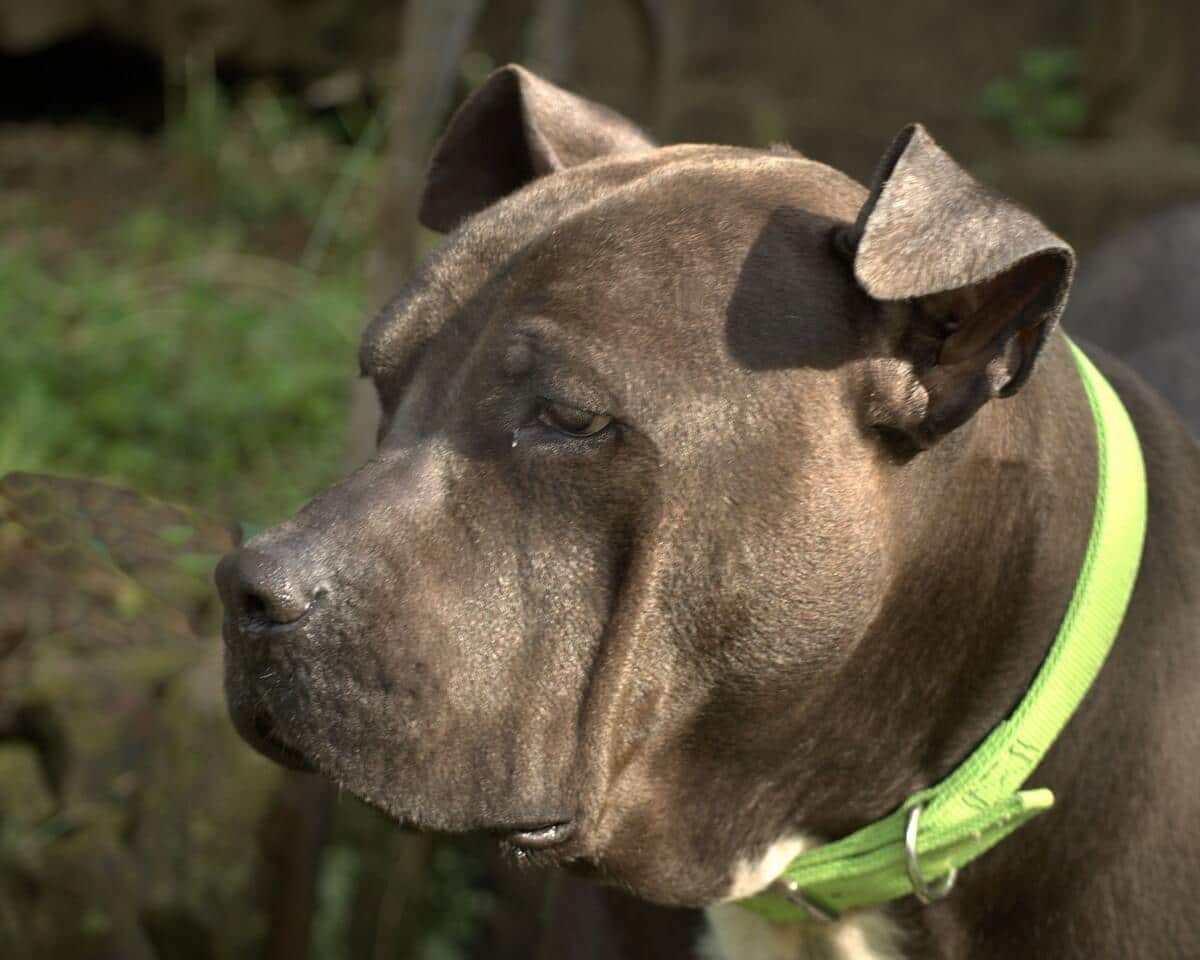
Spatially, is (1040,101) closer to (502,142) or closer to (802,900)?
(502,142)

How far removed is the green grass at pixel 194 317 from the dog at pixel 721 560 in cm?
229

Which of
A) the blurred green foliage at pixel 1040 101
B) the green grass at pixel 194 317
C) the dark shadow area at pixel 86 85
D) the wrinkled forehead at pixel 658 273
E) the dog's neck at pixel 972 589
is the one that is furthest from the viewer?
the dark shadow area at pixel 86 85

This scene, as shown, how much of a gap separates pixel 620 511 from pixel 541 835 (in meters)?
0.46

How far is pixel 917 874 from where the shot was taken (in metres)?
2.55

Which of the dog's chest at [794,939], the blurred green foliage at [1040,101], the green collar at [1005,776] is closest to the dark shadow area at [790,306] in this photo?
the green collar at [1005,776]

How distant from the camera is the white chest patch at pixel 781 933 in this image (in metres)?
2.62

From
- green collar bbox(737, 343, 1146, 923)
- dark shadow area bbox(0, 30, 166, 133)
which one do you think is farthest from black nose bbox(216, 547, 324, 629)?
dark shadow area bbox(0, 30, 166, 133)

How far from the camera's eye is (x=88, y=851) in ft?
12.5

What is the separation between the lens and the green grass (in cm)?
570

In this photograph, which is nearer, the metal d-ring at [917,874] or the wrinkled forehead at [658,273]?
the wrinkled forehead at [658,273]

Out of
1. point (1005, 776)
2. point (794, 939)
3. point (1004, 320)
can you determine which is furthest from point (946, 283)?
point (794, 939)

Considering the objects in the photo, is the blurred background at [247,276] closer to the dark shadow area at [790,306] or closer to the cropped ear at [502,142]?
the cropped ear at [502,142]

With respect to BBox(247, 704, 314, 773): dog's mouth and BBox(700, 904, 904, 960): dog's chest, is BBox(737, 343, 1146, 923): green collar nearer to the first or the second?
BBox(700, 904, 904, 960): dog's chest

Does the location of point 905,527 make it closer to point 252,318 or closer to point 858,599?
point 858,599
